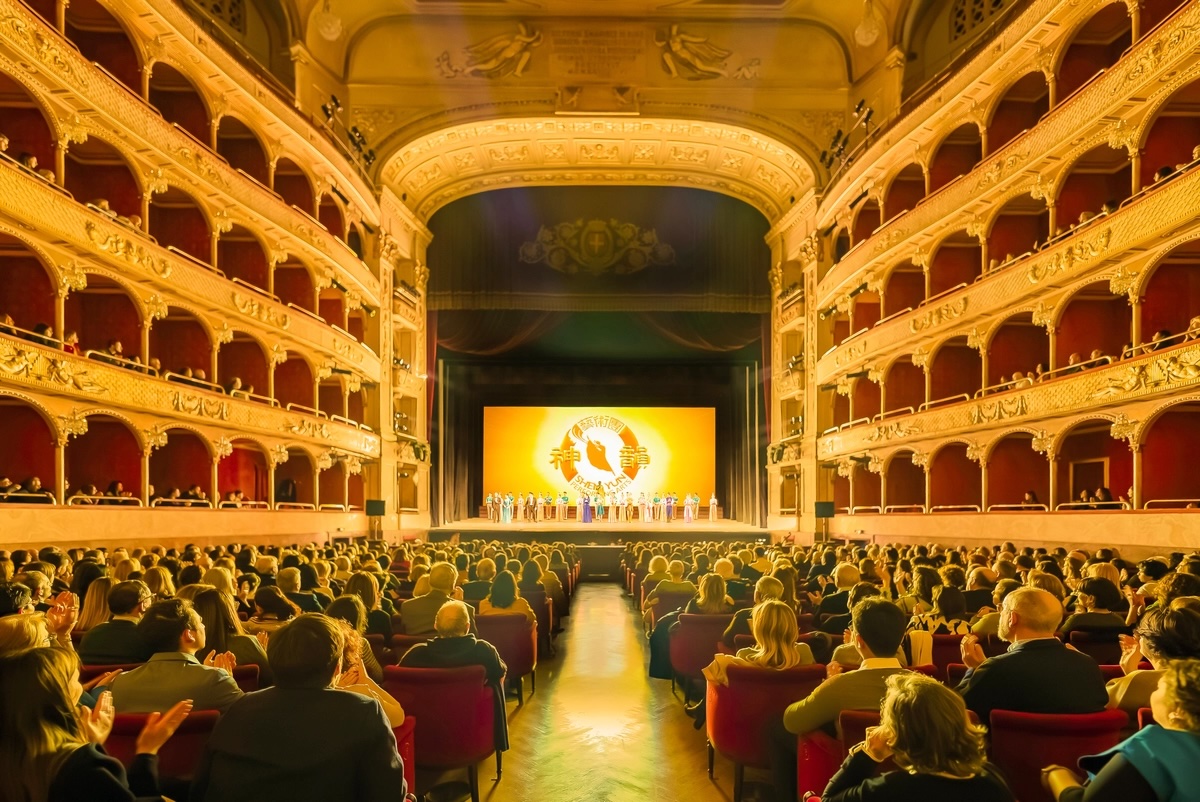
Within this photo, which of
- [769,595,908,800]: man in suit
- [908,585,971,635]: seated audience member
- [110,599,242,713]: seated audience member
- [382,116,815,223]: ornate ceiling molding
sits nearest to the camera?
[110,599,242,713]: seated audience member

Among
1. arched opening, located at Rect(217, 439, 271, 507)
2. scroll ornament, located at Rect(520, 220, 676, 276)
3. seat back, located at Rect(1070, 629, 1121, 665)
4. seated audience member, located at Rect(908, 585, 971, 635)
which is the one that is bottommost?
seat back, located at Rect(1070, 629, 1121, 665)

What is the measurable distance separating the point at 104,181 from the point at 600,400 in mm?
19120

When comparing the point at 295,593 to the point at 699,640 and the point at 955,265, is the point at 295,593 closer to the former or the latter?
the point at 699,640

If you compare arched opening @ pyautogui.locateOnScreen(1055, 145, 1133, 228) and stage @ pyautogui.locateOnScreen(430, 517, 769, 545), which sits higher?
arched opening @ pyautogui.locateOnScreen(1055, 145, 1133, 228)

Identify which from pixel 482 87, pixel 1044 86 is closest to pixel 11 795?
pixel 1044 86

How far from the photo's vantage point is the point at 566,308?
31.4m

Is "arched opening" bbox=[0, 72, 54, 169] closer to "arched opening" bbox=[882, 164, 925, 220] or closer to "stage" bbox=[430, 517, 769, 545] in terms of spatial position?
"stage" bbox=[430, 517, 769, 545]

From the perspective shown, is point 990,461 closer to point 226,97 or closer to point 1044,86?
point 1044,86

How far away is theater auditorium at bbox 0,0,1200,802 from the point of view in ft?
13.4

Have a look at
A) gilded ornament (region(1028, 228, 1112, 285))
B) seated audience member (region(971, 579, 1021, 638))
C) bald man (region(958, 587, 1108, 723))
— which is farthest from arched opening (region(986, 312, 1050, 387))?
bald man (region(958, 587, 1108, 723))

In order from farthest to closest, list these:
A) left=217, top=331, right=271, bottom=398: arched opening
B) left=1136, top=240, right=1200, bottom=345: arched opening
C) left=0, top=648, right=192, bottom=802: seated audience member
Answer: left=217, top=331, right=271, bottom=398: arched opening, left=1136, top=240, right=1200, bottom=345: arched opening, left=0, top=648, right=192, bottom=802: seated audience member

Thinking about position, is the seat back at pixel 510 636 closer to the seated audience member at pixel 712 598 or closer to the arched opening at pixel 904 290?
the seated audience member at pixel 712 598

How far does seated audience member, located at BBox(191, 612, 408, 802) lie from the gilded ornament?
16445 millimetres

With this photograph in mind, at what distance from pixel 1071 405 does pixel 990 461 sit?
13.2 feet
